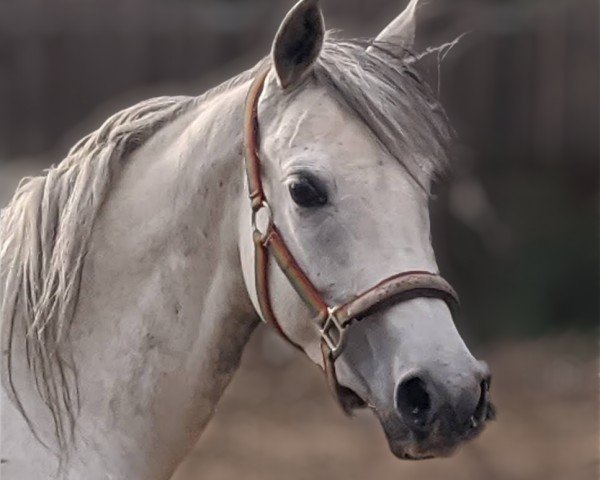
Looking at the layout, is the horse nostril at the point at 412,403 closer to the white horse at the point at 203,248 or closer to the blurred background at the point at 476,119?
the white horse at the point at 203,248

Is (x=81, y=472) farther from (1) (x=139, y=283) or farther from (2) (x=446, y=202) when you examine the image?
(2) (x=446, y=202)

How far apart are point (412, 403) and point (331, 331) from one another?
0.80 feet

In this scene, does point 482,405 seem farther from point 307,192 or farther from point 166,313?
point 166,313

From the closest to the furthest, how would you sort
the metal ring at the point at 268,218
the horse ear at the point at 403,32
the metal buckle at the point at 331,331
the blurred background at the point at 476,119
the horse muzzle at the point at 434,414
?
the horse muzzle at the point at 434,414 → the metal buckle at the point at 331,331 → the metal ring at the point at 268,218 → the horse ear at the point at 403,32 → the blurred background at the point at 476,119

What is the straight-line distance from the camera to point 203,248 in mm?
2818

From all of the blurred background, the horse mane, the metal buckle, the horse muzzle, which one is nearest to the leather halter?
the metal buckle

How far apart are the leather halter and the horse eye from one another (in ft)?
0.27

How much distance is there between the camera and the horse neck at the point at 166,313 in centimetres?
280

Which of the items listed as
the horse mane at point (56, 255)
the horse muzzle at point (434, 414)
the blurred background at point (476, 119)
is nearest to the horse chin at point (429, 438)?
the horse muzzle at point (434, 414)

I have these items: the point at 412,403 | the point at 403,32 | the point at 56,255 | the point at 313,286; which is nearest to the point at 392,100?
the point at 403,32

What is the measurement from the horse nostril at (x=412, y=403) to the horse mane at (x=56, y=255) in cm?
76

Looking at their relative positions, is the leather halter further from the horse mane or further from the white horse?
the horse mane

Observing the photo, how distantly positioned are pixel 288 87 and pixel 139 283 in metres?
0.56

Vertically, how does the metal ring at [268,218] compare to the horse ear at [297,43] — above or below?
below
